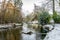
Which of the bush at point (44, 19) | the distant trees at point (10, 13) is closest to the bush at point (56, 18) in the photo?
the bush at point (44, 19)

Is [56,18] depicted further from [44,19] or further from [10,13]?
[10,13]

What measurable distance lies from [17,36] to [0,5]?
6.41 feet

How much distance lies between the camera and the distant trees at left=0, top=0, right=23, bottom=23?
24.6ft

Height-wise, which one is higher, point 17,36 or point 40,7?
point 40,7

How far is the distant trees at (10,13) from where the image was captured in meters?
7.50

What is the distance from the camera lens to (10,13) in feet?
24.8

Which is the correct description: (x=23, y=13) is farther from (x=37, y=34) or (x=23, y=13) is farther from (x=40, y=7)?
(x=37, y=34)

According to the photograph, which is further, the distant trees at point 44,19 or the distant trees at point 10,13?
the distant trees at point 10,13

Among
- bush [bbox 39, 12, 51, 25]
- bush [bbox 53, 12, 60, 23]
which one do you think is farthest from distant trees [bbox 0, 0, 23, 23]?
bush [bbox 53, 12, 60, 23]

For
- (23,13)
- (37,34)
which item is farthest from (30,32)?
(23,13)

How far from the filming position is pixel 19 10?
25.3ft

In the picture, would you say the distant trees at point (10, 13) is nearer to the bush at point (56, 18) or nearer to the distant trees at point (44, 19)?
the distant trees at point (44, 19)

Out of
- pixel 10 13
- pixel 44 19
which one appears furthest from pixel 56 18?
pixel 10 13

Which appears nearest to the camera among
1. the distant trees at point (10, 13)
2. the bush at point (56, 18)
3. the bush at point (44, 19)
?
the bush at point (44, 19)
